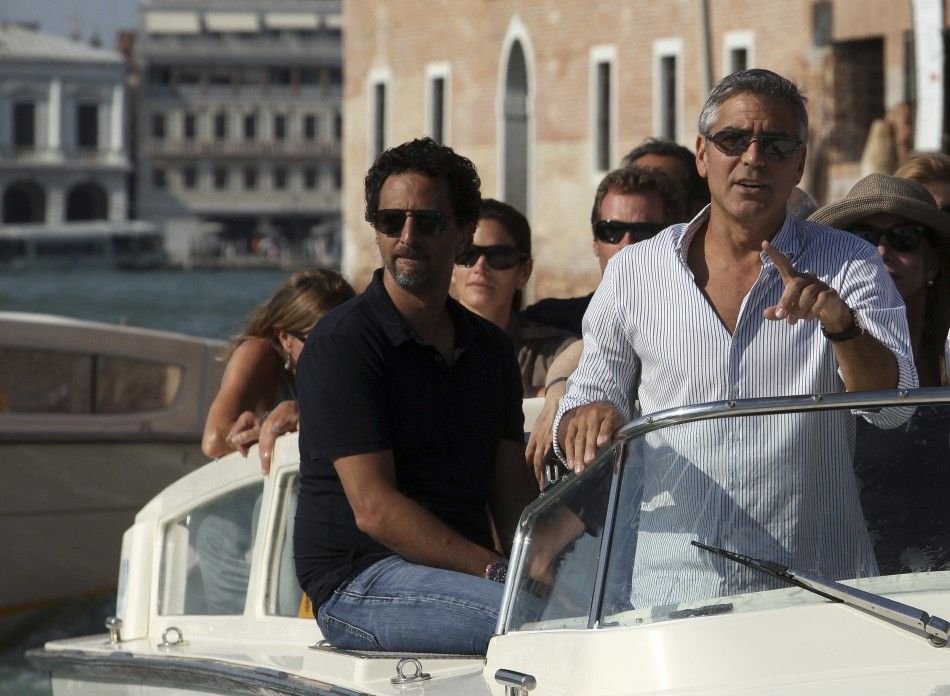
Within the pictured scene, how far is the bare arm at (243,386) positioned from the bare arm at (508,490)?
1.70 meters

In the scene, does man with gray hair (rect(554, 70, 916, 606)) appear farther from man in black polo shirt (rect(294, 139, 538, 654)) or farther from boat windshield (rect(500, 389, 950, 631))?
man in black polo shirt (rect(294, 139, 538, 654))

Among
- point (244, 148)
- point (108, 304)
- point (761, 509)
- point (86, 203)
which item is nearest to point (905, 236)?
point (761, 509)

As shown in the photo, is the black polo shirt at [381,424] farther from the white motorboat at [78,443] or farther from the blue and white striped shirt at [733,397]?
the white motorboat at [78,443]

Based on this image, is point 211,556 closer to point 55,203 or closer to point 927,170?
point 927,170

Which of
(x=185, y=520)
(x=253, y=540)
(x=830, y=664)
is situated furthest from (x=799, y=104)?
(x=185, y=520)

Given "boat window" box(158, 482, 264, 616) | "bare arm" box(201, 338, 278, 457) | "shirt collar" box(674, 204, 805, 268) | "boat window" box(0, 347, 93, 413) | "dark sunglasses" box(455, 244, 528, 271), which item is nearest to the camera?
"shirt collar" box(674, 204, 805, 268)

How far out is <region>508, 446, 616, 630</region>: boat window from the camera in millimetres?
3094

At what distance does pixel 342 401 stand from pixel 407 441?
155 millimetres

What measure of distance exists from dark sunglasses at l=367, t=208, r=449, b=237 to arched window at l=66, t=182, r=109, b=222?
9886 cm

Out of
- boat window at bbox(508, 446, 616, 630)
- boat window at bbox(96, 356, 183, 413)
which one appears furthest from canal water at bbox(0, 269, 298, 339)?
boat window at bbox(508, 446, 616, 630)

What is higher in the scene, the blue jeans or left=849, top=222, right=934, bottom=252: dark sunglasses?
left=849, top=222, right=934, bottom=252: dark sunglasses

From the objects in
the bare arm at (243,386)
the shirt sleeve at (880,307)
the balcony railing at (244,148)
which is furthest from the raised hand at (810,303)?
the balcony railing at (244,148)

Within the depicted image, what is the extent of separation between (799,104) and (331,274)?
2.37m

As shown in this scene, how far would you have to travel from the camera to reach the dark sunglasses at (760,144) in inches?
135
